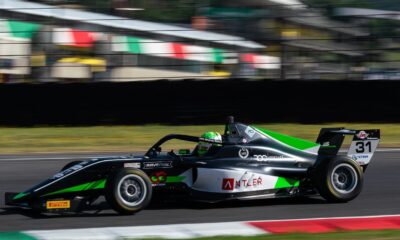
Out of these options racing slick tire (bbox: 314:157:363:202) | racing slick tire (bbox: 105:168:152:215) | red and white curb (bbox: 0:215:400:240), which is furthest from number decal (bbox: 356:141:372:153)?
racing slick tire (bbox: 105:168:152:215)

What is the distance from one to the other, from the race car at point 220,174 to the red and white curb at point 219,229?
2.15 feet

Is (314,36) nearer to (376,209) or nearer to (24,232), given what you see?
(376,209)

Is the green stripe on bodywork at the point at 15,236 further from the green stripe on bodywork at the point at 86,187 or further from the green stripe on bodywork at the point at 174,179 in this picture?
the green stripe on bodywork at the point at 174,179

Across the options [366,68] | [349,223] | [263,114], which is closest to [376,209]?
[349,223]

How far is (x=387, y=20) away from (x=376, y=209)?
10706 mm

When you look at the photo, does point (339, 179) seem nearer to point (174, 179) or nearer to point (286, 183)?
point (286, 183)

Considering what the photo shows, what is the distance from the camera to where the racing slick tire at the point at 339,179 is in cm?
788

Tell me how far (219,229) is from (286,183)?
1496 millimetres

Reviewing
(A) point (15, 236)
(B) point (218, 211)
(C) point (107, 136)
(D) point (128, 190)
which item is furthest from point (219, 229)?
(C) point (107, 136)

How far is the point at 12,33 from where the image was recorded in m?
17.2

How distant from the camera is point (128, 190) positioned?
725 centimetres

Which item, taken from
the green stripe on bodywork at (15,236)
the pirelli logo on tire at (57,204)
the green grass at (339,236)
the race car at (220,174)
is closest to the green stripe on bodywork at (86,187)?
the race car at (220,174)

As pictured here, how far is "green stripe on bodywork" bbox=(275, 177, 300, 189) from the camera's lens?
7.81 m

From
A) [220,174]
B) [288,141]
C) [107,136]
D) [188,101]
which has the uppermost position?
[288,141]
